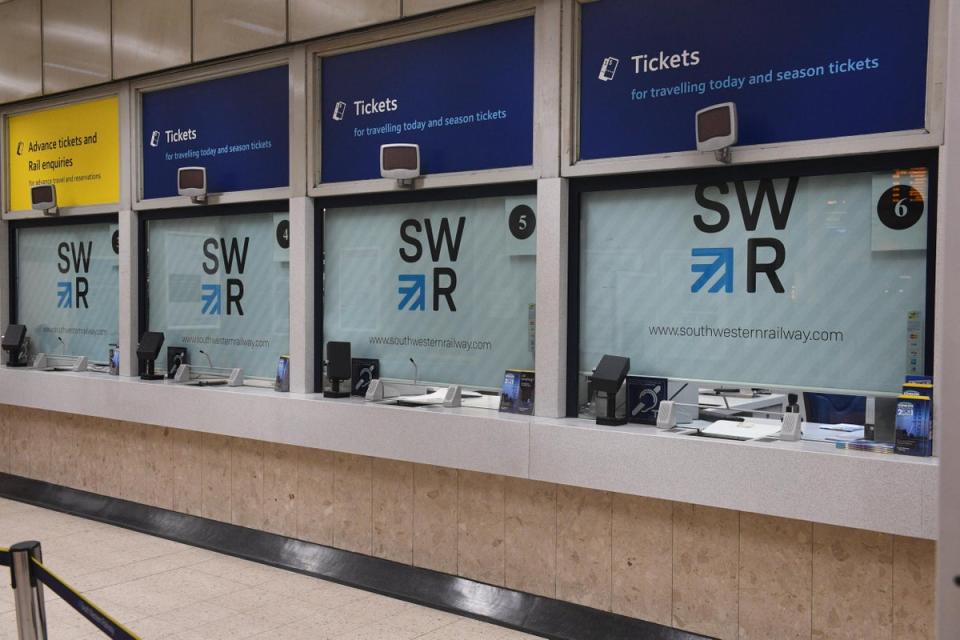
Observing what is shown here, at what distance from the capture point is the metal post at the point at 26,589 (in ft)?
8.63

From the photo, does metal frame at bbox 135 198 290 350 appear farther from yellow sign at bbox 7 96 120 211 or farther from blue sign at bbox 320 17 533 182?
blue sign at bbox 320 17 533 182

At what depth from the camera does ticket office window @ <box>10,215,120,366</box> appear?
21.9 ft

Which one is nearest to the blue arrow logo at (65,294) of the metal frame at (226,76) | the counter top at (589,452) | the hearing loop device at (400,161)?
the metal frame at (226,76)

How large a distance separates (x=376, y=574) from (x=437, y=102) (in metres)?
2.74

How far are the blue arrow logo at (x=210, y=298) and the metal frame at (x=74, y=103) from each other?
0.97m

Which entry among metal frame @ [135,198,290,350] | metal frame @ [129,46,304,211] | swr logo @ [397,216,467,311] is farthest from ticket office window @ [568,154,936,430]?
metal frame @ [135,198,290,350]

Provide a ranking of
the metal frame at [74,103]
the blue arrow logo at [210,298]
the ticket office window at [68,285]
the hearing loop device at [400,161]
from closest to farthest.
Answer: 1. the hearing loop device at [400,161]
2. the blue arrow logo at [210,298]
3. the metal frame at [74,103]
4. the ticket office window at [68,285]

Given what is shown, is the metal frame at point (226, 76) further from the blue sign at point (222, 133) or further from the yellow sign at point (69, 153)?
the yellow sign at point (69, 153)

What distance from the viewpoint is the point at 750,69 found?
375cm

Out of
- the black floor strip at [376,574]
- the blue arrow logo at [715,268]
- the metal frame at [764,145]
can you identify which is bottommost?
the black floor strip at [376,574]

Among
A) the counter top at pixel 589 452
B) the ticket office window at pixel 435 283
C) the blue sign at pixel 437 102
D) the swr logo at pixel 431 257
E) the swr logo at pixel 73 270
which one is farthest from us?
the swr logo at pixel 73 270

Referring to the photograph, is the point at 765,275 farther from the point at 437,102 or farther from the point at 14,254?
the point at 14,254

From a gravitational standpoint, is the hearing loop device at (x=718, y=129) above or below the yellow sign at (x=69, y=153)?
below

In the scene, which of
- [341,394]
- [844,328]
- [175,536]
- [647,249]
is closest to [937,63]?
[844,328]
